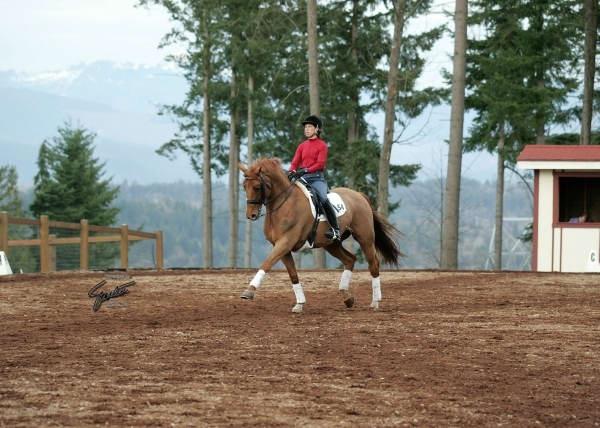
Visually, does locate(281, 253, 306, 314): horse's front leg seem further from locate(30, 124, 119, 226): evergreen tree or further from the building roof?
locate(30, 124, 119, 226): evergreen tree

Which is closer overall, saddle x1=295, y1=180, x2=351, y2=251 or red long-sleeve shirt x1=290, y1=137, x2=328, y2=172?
saddle x1=295, y1=180, x2=351, y2=251

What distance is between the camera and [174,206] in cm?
19275

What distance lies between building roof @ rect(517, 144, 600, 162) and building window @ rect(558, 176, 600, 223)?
1170mm

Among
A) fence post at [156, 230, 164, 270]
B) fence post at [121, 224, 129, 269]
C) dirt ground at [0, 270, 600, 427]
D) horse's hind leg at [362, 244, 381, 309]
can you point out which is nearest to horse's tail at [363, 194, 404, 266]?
dirt ground at [0, 270, 600, 427]

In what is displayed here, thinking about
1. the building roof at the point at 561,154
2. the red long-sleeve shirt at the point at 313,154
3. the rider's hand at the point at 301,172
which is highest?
the building roof at the point at 561,154

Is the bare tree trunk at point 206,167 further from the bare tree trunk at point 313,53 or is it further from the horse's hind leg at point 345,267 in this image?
the horse's hind leg at point 345,267

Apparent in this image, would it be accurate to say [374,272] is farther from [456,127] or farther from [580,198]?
[456,127]

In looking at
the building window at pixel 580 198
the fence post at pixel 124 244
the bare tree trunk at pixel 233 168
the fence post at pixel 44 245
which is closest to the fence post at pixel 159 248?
the fence post at pixel 124 244

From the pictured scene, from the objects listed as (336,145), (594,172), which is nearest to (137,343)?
(594,172)

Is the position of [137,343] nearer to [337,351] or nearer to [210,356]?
[210,356]

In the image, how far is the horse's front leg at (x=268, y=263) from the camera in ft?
45.2

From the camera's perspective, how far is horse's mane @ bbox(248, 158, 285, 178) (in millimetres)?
14234

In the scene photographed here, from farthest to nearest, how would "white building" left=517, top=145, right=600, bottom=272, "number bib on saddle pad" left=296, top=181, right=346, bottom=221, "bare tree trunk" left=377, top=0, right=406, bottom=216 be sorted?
"bare tree trunk" left=377, top=0, right=406, bottom=216
"white building" left=517, top=145, right=600, bottom=272
"number bib on saddle pad" left=296, top=181, right=346, bottom=221

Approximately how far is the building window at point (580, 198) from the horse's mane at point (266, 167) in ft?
50.3
